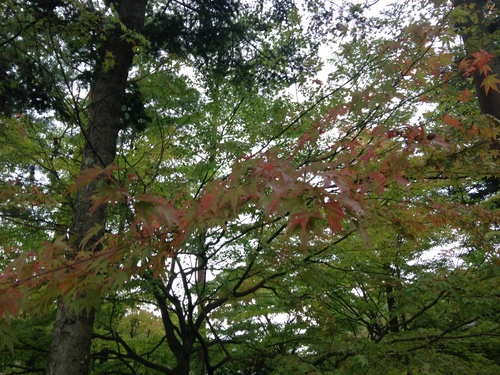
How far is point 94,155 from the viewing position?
14.3 feet

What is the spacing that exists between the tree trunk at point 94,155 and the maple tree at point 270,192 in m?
0.06

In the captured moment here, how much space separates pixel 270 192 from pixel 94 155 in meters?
2.82

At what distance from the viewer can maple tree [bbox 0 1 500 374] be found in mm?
2656

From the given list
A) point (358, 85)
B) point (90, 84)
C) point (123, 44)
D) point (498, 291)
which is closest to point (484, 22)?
point (358, 85)

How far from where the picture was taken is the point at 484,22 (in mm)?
6242

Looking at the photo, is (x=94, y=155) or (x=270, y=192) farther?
(x=94, y=155)

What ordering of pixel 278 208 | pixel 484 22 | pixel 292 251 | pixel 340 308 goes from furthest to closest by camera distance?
pixel 340 308
pixel 484 22
pixel 292 251
pixel 278 208

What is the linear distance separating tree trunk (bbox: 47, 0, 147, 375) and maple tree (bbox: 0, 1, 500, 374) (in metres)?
0.06

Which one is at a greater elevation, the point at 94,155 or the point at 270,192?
the point at 94,155

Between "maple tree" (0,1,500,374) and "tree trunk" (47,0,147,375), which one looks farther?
"tree trunk" (47,0,147,375)

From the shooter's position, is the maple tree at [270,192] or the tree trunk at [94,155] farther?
the tree trunk at [94,155]

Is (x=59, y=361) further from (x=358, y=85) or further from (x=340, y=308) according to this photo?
(x=340, y=308)

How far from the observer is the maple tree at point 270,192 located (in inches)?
105

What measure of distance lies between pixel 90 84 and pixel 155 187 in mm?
1702
